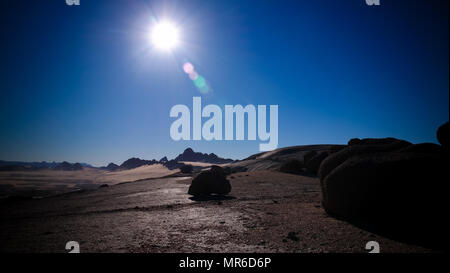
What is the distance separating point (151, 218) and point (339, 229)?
6.34 metres

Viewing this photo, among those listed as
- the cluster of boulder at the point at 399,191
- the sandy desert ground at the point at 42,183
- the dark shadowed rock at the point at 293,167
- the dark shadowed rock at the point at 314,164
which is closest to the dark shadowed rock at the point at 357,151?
the cluster of boulder at the point at 399,191

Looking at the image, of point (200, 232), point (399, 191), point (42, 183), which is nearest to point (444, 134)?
point (399, 191)

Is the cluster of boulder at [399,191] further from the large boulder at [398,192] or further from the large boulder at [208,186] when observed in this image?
the large boulder at [208,186]

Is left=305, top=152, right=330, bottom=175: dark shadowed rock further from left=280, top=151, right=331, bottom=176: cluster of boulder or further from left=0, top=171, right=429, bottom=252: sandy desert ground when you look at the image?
left=0, top=171, right=429, bottom=252: sandy desert ground

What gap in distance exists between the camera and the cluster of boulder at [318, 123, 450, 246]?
15.5ft

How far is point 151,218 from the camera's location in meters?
7.91

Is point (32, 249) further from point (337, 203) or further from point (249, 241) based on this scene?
point (337, 203)

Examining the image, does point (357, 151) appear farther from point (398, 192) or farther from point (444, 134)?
point (398, 192)

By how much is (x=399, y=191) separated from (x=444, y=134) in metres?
3.39

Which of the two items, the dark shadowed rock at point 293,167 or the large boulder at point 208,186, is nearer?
the large boulder at point 208,186

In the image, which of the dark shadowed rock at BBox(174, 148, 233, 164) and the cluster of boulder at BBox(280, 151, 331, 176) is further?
the dark shadowed rock at BBox(174, 148, 233, 164)

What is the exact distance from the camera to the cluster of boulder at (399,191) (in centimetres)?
472

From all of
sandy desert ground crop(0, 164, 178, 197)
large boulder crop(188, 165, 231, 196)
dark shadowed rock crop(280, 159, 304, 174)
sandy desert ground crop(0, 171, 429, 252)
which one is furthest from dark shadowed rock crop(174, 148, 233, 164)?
sandy desert ground crop(0, 171, 429, 252)
